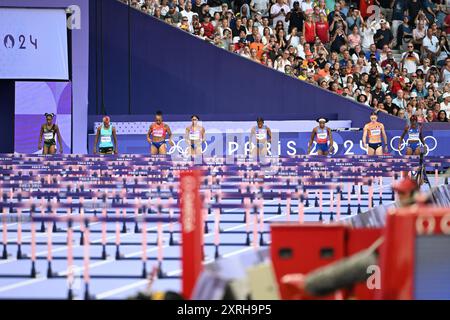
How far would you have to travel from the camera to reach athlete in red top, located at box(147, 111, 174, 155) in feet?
88.2

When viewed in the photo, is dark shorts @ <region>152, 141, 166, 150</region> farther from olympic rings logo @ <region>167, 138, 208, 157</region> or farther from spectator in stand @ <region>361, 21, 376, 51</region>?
spectator in stand @ <region>361, 21, 376, 51</region>

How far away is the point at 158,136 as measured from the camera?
27000 millimetres

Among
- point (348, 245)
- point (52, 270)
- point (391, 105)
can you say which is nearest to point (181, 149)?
point (391, 105)

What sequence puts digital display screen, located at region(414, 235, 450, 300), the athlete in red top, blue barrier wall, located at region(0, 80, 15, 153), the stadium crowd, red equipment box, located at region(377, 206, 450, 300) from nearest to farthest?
1. red equipment box, located at region(377, 206, 450, 300)
2. digital display screen, located at region(414, 235, 450, 300)
3. the athlete in red top
4. the stadium crowd
5. blue barrier wall, located at region(0, 80, 15, 153)

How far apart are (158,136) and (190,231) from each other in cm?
1843

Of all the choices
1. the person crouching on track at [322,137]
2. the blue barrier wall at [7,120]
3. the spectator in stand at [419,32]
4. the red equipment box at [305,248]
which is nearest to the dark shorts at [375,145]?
the person crouching on track at [322,137]

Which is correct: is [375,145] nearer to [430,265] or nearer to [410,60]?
[410,60]

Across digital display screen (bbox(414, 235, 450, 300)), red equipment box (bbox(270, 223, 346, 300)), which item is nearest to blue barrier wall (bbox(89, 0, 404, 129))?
red equipment box (bbox(270, 223, 346, 300))

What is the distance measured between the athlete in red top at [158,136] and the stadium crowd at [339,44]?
487cm

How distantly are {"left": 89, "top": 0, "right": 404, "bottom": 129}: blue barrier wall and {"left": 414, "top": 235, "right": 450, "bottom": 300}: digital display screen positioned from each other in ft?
78.3

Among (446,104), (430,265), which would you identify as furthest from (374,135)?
(430,265)

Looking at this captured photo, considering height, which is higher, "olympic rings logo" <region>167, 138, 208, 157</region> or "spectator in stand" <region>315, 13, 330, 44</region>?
"spectator in stand" <region>315, 13, 330, 44</region>
